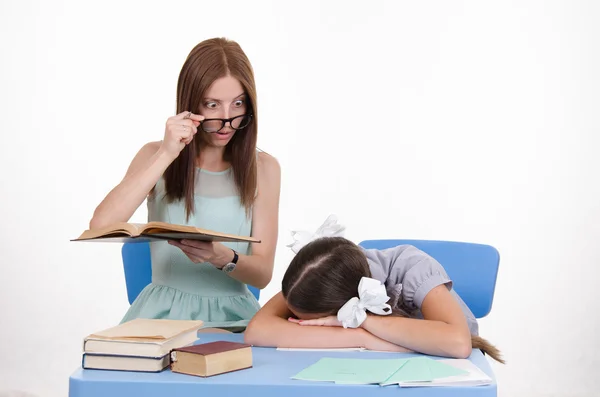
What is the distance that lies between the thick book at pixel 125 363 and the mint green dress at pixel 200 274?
80cm

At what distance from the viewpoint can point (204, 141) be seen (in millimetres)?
2459

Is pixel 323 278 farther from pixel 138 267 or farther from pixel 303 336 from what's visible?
pixel 138 267

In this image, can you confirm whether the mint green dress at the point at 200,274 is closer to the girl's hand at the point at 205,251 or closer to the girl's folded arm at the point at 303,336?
the girl's hand at the point at 205,251

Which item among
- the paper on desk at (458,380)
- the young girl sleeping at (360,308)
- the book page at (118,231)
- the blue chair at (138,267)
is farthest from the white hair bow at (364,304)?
the blue chair at (138,267)

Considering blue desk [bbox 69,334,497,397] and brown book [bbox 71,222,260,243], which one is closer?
blue desk [bbox 69,334,497,397]

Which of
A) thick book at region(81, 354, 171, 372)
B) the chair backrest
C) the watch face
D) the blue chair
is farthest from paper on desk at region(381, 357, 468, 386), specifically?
the blue chair

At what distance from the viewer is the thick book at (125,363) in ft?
4.38

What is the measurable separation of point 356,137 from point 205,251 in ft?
7.48

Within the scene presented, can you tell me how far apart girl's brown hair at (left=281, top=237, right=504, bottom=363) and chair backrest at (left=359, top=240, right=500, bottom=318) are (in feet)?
2.22

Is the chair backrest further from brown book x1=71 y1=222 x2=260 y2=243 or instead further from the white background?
the white background

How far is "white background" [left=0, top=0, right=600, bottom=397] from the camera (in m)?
4.13

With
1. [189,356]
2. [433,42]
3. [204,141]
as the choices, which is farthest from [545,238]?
[189,356]

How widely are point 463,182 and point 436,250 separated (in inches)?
70.3

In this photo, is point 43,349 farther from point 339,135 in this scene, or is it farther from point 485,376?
point 485,376
